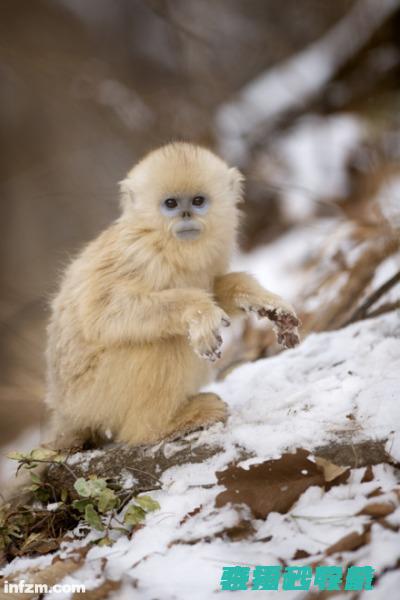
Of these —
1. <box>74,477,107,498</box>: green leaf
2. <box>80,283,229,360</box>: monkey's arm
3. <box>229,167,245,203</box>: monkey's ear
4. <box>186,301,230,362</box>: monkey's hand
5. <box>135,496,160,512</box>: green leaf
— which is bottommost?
<box>135,496,160,512</box>: green leaf

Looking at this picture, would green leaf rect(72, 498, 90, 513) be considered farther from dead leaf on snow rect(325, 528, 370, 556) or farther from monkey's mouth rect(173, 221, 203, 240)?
monkey's mouth rect(173, 221, 203, 240)

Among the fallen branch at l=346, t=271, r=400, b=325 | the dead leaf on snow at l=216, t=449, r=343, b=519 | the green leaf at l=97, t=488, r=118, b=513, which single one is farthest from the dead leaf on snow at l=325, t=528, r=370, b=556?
the fallen branch at l=346, t=271, r=400, b=325

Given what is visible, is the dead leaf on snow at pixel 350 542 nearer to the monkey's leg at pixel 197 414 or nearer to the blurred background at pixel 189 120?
the monkey's leg at pixel 197 414

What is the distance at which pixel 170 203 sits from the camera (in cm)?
313

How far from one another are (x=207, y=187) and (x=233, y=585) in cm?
187

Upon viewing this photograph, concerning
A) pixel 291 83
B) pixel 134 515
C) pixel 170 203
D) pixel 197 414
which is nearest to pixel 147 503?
pixel 134 515

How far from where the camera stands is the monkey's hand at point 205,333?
2812 mm

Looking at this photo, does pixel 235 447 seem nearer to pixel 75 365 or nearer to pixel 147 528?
pixel 147 528

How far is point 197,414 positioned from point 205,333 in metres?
0.47

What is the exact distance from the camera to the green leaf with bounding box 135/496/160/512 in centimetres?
249

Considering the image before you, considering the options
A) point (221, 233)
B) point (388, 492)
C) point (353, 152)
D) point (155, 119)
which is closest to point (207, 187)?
point (221, 233)

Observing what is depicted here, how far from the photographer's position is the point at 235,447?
273 centimetres

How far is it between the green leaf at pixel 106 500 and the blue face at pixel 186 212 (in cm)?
120

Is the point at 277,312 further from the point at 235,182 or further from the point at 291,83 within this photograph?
the point at 291,83
